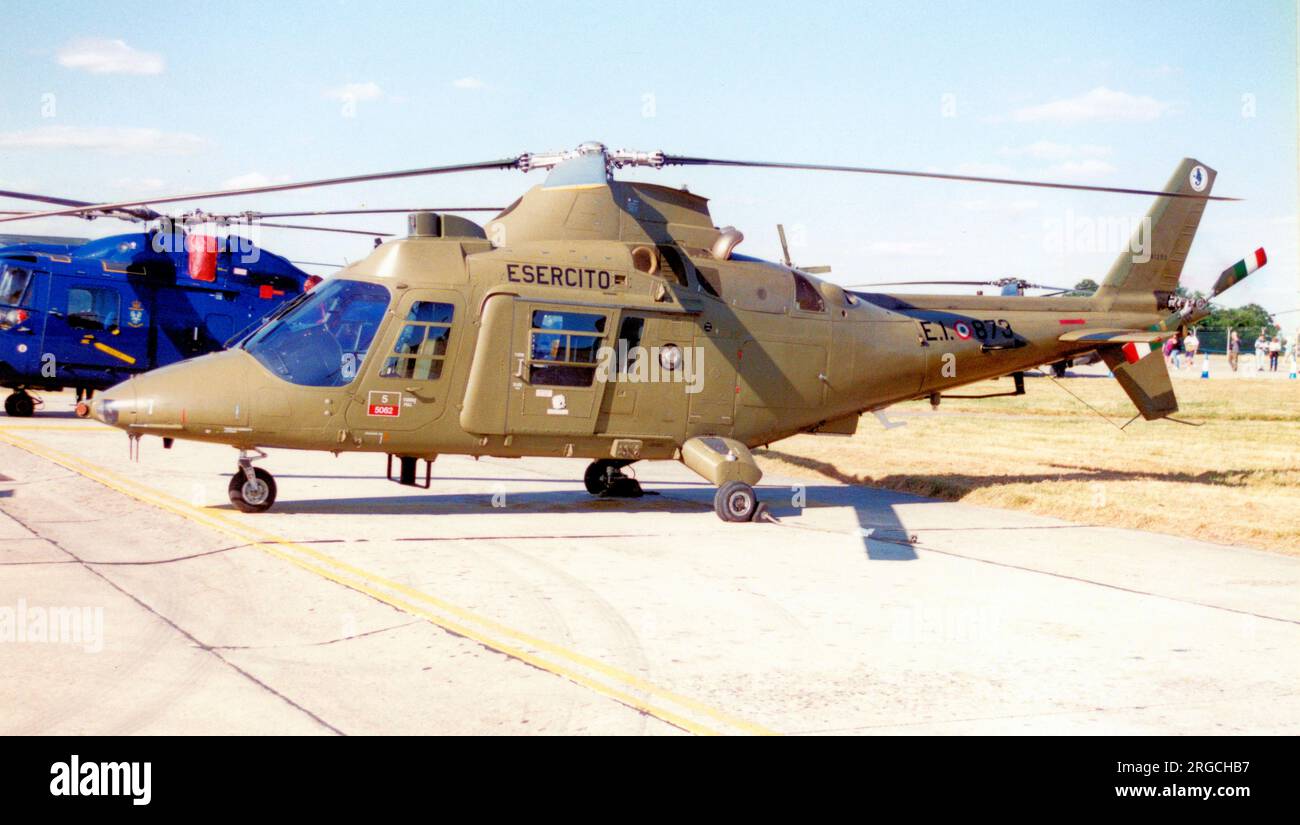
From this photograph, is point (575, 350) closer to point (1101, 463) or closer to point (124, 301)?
point (1101, 463)

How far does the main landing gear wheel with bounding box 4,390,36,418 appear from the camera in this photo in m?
23.1

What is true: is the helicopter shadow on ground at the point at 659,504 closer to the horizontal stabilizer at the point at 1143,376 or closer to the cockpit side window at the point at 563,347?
the cockpit side window at the point at 563,347

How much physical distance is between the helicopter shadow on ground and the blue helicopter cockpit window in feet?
34.5

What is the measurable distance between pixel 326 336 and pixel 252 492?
173 cm

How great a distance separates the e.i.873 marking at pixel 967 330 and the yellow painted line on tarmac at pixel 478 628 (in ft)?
A: 27.4

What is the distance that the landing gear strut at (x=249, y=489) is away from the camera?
11938 mm

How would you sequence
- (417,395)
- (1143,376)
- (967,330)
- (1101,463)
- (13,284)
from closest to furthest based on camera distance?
(417,395) < (967,330) < (1143,376) < (1101,463) < (13,284)

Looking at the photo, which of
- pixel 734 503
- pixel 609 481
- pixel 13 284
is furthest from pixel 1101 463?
pixel 13 284

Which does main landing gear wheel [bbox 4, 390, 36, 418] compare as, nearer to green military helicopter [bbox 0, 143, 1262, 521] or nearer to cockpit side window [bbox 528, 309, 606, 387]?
green military helicopter [bbox 0, 143, 1262, 521]

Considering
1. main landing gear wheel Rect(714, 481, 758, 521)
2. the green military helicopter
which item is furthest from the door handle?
main landing gear wheel Rect(714, 481, 758, 521)

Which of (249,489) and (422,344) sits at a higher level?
(422,344)

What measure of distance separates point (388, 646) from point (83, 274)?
17498 millimetres

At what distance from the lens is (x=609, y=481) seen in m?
14.5
